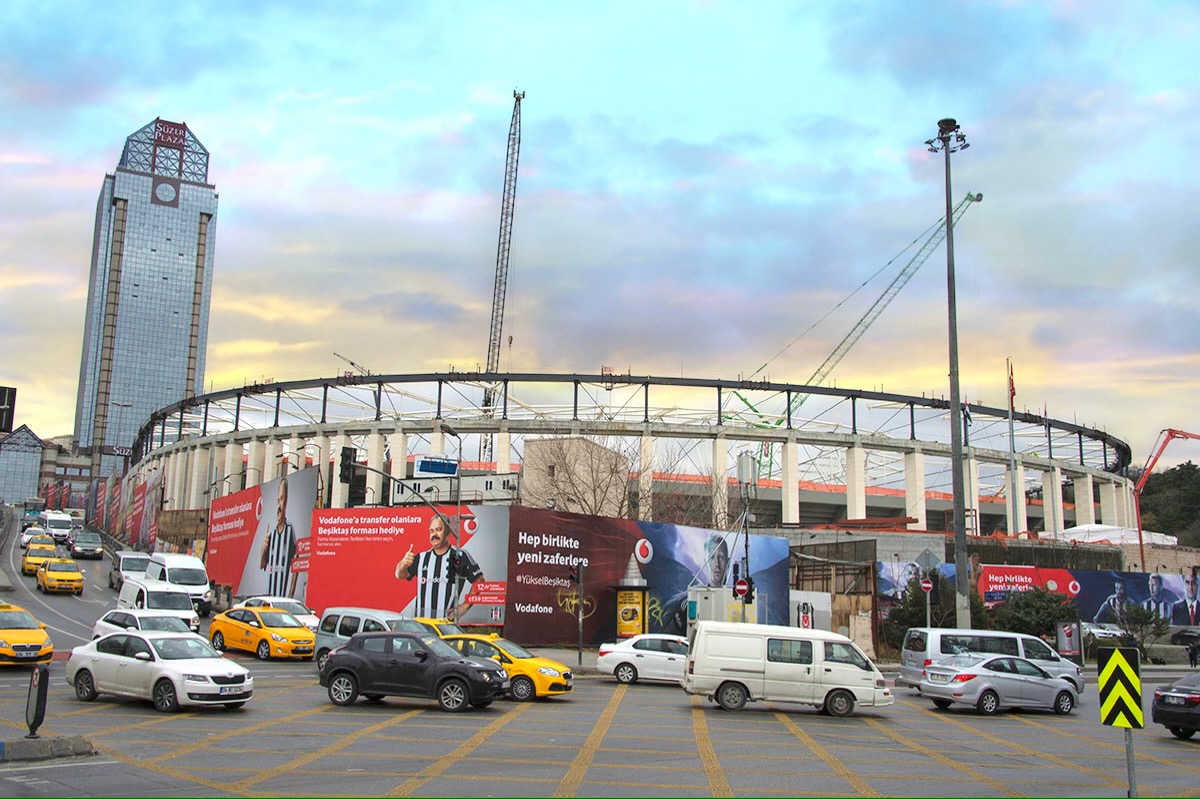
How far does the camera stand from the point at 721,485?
76438mm

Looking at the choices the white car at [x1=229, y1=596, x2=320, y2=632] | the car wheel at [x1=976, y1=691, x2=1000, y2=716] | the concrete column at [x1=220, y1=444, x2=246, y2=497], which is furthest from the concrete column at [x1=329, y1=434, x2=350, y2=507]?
the car wheel at [x1=976, y1=691, x2=1000, y2=716]

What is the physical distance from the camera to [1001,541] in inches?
2461

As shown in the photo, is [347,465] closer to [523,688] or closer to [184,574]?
[184,574]

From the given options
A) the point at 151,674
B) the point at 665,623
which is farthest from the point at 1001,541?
the point at 151,674

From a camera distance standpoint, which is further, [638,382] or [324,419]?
[324,419]

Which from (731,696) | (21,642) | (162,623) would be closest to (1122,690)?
(731,696)

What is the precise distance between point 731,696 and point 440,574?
19.2 metres

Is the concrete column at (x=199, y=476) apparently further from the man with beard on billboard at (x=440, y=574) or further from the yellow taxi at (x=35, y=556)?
the man with beard on billboard at (x=440, y=574)

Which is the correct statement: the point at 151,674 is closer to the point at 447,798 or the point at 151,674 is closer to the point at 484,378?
the point at 447,798

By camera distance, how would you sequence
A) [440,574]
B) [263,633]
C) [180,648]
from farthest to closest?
[440,574]
[263,633]
[180,648]

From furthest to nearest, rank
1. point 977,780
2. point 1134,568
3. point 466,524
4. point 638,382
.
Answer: point 638,382 < point 1134,568 < point 466,524 < point 977,780

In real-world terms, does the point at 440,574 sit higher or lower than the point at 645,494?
lower

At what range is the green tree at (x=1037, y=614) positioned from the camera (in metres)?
41.6

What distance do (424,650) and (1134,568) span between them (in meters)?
65.5
